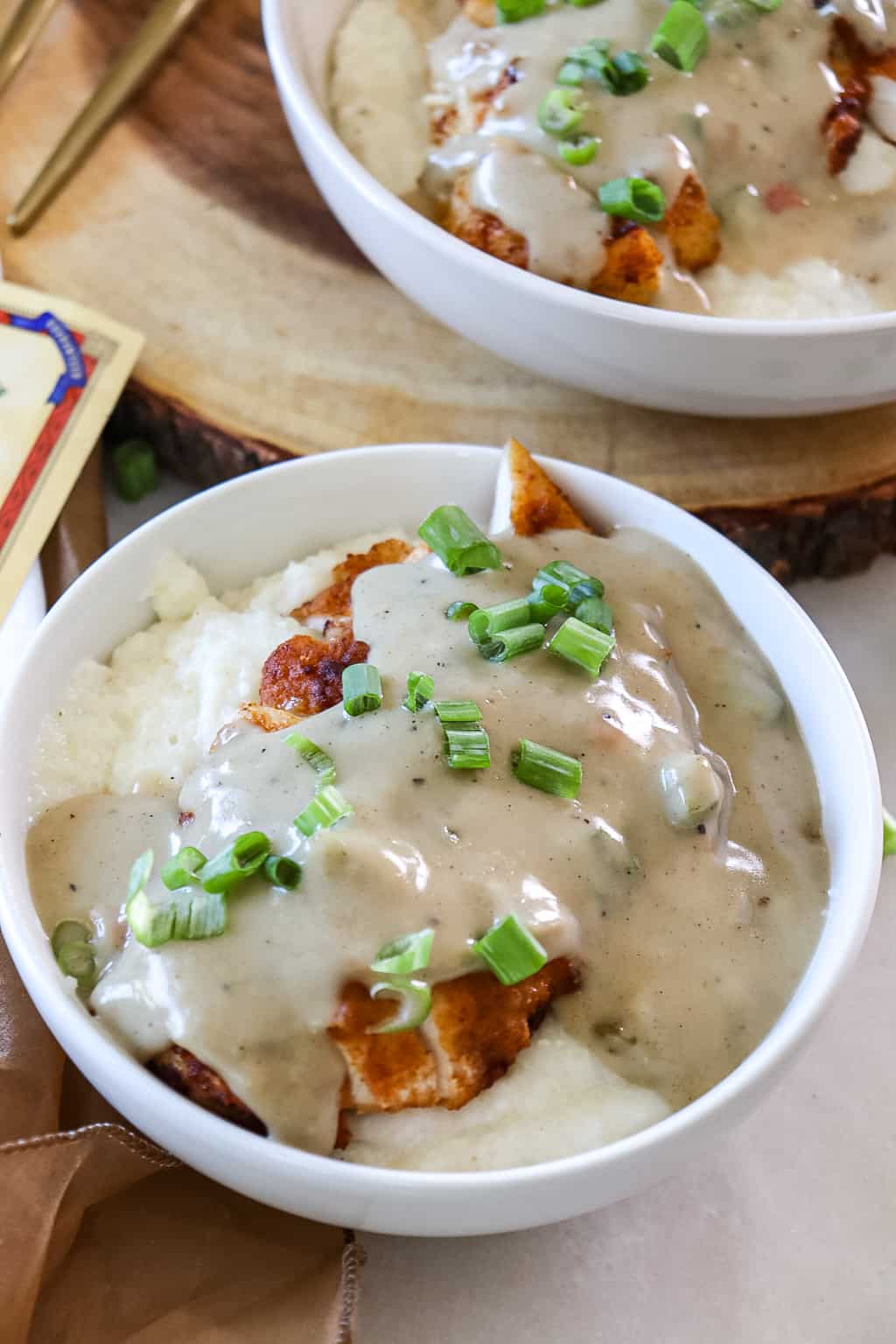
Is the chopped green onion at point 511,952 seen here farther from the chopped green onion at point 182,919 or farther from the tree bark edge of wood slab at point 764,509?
the tree bark edge of wood slab at point 764,509

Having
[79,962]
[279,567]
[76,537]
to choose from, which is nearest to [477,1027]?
[79,962]

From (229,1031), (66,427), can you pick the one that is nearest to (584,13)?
(66,427)

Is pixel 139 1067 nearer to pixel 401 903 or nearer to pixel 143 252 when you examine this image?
pixel 401 903

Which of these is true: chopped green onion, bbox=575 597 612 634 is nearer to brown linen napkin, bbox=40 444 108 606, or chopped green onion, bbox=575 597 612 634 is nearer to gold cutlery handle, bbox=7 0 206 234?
brown linen napkin, bbox=40 444 108 606

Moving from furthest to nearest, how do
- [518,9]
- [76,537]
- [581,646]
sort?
[518,9] → [76,537] → [581,646]

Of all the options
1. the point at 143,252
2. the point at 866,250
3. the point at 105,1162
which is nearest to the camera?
the point at 105,1162

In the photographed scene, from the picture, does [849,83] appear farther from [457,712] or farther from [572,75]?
[457,712]

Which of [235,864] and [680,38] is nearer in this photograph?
[235,864]
